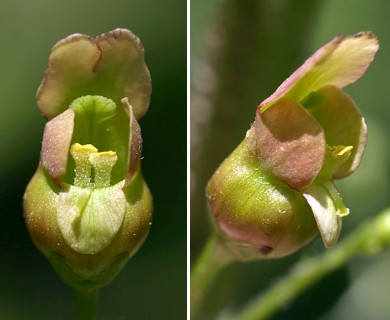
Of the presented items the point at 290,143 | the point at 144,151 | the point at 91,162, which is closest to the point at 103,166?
the point at 91,162

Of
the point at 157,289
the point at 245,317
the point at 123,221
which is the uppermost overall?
the point at 123,221

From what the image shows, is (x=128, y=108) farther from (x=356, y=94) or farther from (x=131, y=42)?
(x=356, y=94)

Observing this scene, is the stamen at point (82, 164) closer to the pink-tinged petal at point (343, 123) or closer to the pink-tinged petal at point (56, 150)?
the pink-tinged petal at point (56, 150)

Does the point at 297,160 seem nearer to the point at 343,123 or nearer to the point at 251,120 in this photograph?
the point at 343,123

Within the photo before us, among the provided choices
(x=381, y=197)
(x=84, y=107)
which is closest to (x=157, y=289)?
(x=381, y=197)

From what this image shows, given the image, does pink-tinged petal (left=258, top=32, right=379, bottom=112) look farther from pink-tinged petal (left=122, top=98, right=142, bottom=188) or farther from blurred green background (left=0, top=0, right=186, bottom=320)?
blurred green background (left=0, top=0, right=186, bottom=320)

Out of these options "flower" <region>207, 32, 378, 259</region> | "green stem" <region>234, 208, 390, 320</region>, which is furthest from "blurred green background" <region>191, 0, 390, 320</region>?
"flower" <region>207, 32, 378, 259</region>
